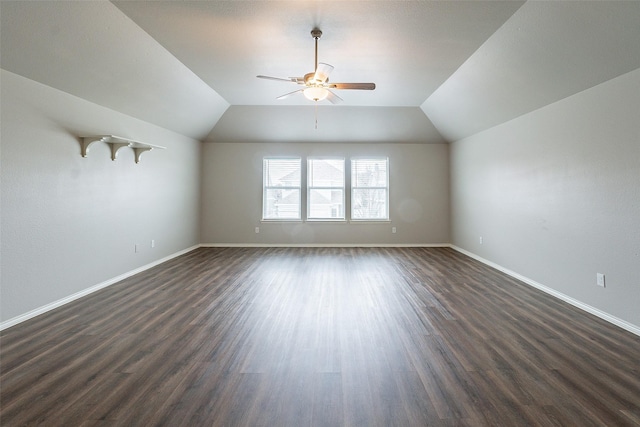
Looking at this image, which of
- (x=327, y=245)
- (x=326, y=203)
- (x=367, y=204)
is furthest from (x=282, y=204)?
(x=367, y=204)

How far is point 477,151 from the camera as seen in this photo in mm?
5254

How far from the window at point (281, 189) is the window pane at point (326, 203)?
35 cm

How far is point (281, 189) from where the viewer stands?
261 inches

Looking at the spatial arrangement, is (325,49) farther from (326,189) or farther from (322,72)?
(326,189)

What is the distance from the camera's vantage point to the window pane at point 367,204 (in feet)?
21.8

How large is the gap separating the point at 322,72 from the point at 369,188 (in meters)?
4.17

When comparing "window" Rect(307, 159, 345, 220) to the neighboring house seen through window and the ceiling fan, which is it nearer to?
the neighboring house seen through window

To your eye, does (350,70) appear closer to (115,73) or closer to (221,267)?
(115,73)

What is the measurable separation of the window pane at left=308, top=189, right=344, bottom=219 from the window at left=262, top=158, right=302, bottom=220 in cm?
35

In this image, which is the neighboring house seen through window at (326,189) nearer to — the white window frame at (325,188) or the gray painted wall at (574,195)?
the white window frame at (325,188)

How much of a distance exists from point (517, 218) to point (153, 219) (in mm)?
5881

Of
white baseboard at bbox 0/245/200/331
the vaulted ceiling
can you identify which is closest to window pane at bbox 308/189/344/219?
the vaulted ceiling

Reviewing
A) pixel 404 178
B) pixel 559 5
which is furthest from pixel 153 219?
pixel 559 5

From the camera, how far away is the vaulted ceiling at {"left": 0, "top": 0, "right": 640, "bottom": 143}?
2367mm
